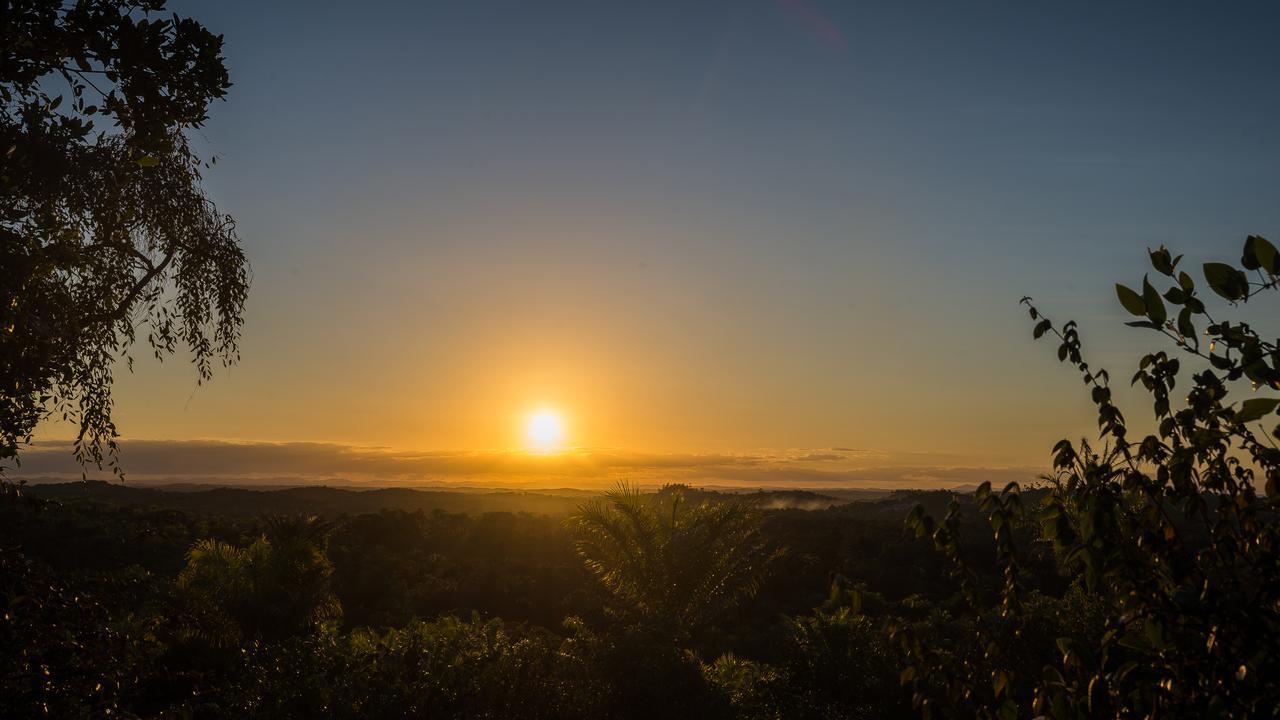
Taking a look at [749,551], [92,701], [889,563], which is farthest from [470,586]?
[92,701]

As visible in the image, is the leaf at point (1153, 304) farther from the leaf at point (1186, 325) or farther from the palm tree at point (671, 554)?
the palm tree at point (671, 554)

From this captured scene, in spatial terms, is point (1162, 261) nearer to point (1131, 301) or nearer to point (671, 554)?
point (1131, 301)

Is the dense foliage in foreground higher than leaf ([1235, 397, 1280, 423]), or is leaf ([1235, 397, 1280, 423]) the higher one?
leaf ([1235, 397, 1280, 423])

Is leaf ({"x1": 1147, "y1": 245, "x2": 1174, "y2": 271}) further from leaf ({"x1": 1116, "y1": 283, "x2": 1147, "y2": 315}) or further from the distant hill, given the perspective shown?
the distant hill

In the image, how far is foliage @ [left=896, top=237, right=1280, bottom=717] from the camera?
219 centimetres

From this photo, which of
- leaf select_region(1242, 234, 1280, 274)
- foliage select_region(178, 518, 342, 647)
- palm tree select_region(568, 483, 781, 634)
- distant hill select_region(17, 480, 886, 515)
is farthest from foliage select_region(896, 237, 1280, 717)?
distant hill select_region(17, 480, 886, 515)

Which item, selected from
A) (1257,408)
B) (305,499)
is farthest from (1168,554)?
(305,499)

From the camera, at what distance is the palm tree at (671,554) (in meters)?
16.2

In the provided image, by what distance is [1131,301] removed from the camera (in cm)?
236

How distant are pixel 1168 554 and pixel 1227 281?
86 centimetres

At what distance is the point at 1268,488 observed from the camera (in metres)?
2.29

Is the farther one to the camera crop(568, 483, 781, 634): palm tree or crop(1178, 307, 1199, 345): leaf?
crop(568, 483, 781, 634): palm tree

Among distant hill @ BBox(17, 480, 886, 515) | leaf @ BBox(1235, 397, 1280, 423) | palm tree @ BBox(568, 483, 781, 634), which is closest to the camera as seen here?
leaf @ BBox(1235, 397, 1280, 423)

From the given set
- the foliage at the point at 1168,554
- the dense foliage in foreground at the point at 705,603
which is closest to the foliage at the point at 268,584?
the dense foliage in foreground at the point at 705,603
